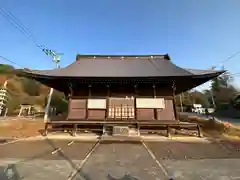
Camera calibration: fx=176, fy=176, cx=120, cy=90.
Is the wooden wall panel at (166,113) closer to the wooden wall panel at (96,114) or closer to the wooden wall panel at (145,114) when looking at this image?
the wooden wall panel at (145,114)

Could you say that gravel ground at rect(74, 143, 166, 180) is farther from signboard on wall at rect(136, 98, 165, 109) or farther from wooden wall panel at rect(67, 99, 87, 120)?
wooden wall panel at rect(67, 99, 87, 120)

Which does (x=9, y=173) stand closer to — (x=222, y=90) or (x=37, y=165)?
(x=37, y=165)

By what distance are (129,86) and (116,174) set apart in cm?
841

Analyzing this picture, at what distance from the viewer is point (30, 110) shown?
33500 mm

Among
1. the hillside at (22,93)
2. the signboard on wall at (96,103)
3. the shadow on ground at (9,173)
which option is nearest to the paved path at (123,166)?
the shadow on ground at (9,173)

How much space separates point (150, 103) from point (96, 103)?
3658mm

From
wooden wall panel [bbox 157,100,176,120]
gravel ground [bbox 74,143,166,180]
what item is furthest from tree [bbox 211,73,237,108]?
gravel ground [bbox 74,143,166,180]

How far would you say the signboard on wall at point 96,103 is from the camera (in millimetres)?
11938

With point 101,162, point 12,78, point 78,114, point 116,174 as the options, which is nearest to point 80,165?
point 101,162

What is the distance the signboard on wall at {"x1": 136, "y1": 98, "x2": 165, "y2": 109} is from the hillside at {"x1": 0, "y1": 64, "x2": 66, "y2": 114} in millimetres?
23848

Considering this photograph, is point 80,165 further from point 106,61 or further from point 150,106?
point 106,61

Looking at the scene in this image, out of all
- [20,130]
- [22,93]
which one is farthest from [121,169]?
[22,93]

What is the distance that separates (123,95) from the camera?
1217 cm

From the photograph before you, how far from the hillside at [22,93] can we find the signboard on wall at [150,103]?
23848 millimetres
